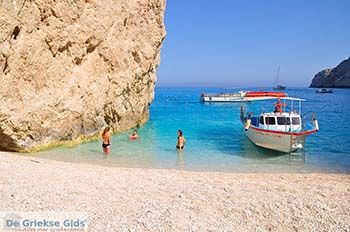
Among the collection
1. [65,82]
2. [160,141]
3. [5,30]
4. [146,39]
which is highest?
[146,39]

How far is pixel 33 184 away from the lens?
8445mm

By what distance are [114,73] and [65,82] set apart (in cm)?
547

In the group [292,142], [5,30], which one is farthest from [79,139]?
[292,142]

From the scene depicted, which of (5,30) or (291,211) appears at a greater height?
(5,30)

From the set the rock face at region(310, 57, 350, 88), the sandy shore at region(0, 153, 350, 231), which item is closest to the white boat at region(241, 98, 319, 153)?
the sandy shore at region(0, 153, 350, 231)

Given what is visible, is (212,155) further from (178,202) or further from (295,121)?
(178,202)

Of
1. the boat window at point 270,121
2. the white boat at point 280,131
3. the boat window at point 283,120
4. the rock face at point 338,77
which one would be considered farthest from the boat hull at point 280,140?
the rock face at point 338,77

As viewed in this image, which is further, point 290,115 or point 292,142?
point 290,115

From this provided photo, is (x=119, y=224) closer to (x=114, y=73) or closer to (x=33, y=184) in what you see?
(x=33, y=184)

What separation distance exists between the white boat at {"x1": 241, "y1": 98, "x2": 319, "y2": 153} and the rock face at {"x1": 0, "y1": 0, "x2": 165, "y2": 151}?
415 inches

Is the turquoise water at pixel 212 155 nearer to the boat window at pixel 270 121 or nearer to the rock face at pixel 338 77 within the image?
the boat window at pixel 270 121

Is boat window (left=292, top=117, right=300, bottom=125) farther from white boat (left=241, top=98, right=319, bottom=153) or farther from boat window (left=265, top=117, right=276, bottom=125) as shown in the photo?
boat window (left=265, top=117, right=276, bottom=125)

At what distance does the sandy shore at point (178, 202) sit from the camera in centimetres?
657

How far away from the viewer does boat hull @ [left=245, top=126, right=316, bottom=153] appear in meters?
17.8
